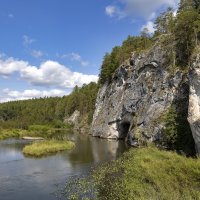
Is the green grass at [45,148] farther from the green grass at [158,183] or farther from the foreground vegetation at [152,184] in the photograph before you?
the green grass at [158,183]

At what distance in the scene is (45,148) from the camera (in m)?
63.4

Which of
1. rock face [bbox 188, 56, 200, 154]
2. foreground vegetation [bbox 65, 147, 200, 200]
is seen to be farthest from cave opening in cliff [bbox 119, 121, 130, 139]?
foreground vegetation [bbox 65, 147, 200, 200]

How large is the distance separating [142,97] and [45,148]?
27528mm

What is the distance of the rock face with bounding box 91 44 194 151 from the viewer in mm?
62344

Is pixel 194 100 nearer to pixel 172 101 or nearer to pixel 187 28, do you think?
pixel 172 101

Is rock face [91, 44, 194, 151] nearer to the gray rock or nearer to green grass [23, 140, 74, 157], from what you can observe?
the gray rock

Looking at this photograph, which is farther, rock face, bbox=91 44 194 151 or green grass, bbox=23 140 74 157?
rock face, bbox=91 44 194 151

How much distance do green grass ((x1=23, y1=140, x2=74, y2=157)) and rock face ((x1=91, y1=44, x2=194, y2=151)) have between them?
1516 centimetres

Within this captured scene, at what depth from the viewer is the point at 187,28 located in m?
63.4

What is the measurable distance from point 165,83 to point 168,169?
41.6 m

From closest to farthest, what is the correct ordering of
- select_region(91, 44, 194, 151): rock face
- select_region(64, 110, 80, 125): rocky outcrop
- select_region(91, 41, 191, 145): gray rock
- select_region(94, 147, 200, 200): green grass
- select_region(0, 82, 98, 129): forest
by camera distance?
1. select_region(94, 147, 200, 200): green grass
2. select_region(91, 44, 194, 151): rock face
3. select_region(91, 41, 191, 145): gray rock
4. select_region(0, 82, 98, 129): forest
5. select_region(64, 110, 80, 125): rocky outcrop

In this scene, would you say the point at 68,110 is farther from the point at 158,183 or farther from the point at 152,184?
the point at 158,183

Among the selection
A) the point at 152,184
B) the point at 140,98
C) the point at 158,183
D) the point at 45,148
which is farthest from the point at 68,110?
the point at 158,183

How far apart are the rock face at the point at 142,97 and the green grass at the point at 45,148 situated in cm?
1516
